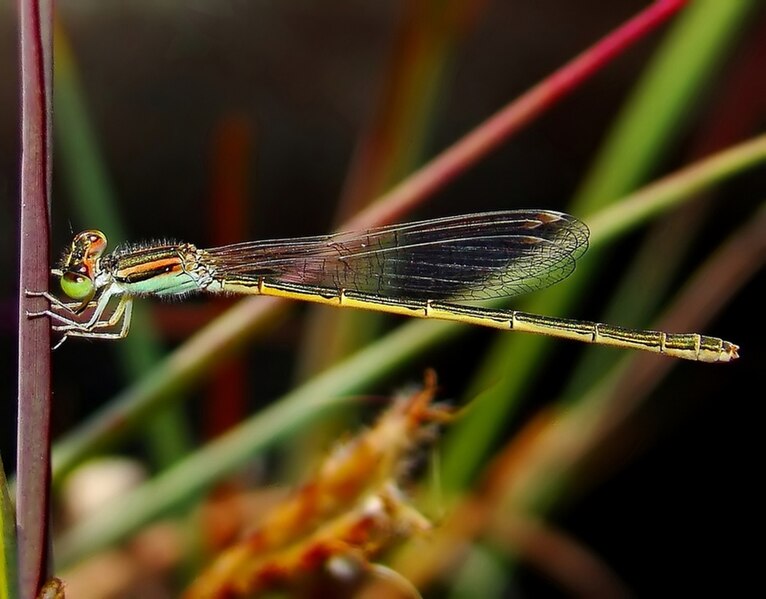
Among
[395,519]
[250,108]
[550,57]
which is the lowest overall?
[395,519]

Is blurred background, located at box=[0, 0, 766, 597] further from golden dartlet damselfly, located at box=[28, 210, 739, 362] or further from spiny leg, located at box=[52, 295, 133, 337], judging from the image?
spiny leg, located at box=[52, 295, 133, 337]

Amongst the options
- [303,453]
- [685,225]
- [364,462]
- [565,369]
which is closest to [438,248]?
[364,462]

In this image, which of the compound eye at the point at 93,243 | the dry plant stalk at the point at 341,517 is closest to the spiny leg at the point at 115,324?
the compound eye at the point at 93,243

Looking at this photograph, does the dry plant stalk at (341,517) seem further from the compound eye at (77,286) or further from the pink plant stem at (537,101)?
→ the compound eye at (77,286)

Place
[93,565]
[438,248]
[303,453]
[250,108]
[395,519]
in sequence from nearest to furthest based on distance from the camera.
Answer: [395,519] < [438,248] < [93,565] < [303,453] < [250,108]

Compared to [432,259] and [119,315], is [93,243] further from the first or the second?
[432,259]

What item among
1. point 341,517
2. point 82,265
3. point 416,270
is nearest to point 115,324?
point 82,265

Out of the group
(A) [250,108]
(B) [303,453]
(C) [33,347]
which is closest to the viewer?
(C) [33,347]

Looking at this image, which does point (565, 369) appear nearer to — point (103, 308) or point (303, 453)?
point (303, 453)
